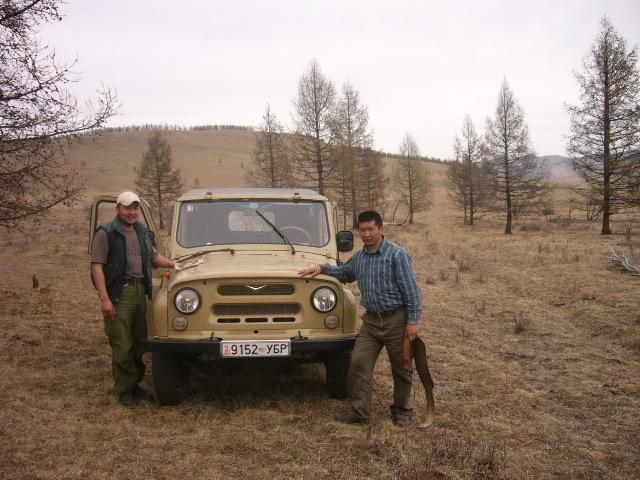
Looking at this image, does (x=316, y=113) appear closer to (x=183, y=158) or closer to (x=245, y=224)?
(x=245, y=224)

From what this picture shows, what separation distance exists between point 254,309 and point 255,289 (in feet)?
0.59

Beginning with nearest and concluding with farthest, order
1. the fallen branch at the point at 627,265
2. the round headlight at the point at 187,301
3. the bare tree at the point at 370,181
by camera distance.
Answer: the round headlight at the point at 187,301, the fallen branch at the point at 627,265, the bare tree at the point at 370,181

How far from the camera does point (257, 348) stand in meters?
4.49

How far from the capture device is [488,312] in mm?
10320

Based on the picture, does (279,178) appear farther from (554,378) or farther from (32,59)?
(554,378)

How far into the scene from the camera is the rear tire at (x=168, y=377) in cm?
473

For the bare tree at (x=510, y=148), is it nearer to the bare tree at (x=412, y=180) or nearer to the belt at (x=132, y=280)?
the bare tree at (x=412, y=180)

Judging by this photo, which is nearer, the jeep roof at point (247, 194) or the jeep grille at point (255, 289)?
the jeep grille at point (255, 289)

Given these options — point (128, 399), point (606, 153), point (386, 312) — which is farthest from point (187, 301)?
point (606, 153)

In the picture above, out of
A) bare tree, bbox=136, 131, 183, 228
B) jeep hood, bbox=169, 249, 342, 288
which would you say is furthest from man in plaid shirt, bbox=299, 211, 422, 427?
bare tree, bbox=136, 131, 183, 228

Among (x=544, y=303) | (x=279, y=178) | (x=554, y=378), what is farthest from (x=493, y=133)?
(x=554, y=378)

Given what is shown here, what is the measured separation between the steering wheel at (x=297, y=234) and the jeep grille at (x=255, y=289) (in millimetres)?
1126

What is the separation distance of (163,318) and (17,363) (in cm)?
288

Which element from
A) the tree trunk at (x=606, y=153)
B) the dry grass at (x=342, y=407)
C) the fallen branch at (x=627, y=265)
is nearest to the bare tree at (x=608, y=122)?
the tree trunk at (x=606, y=153)
